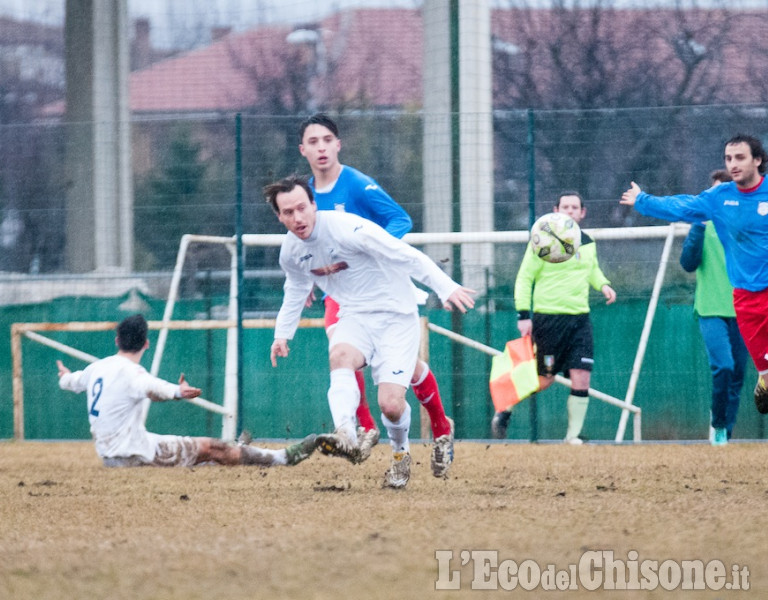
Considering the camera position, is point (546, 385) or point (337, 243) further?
point (546, 385)

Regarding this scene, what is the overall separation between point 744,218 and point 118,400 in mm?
4010

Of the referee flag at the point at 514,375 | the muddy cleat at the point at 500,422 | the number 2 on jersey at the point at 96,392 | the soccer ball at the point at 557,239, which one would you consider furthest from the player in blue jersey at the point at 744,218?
the number 2 on jersey at the point at 96,392

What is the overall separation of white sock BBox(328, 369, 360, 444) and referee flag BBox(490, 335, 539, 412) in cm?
315

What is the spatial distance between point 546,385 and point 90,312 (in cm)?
415

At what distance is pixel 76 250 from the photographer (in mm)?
11531

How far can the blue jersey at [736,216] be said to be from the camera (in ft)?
24.3

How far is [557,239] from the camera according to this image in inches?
353

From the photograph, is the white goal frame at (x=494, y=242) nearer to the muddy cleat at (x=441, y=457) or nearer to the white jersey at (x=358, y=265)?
the muddy cleat at (x=441, y=457)

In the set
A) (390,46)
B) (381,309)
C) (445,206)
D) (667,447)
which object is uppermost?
(390,46)

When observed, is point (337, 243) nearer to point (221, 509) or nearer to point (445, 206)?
point (221, 509)

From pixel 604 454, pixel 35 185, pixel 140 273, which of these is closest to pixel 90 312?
pixel 140 273

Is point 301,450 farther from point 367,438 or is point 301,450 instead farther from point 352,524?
point 352,524

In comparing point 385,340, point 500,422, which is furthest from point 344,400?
point 500,422

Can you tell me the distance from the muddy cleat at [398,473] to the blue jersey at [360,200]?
144cm
